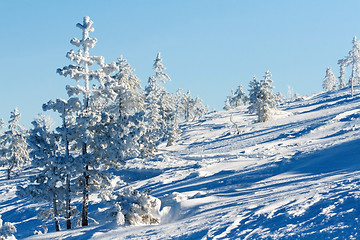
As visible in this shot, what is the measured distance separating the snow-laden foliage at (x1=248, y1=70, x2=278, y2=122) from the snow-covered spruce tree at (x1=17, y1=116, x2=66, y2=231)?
124ft

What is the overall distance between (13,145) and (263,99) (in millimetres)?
36550

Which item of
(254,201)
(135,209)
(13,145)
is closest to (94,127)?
(135,209)

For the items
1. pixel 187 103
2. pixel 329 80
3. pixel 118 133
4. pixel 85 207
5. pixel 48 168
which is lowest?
pixel 85 207

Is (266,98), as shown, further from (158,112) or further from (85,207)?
(85,207)

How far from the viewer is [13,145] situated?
46.2 m

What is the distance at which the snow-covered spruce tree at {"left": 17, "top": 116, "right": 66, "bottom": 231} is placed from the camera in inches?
576

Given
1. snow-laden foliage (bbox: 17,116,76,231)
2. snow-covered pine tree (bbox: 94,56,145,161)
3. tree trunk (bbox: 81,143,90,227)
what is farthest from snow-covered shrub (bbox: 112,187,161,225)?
snow-laden foliage (bbox: 17,116,76,231)

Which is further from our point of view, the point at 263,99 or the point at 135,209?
the point at 263,99

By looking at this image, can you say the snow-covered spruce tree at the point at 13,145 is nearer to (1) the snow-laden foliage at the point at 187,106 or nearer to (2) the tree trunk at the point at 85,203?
(2) the tree trunk at the point at 85,203

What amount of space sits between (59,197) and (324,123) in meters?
26.4

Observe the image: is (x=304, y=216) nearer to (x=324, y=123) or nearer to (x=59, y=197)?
(x=59, y=197)

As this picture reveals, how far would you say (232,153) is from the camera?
1115 inches

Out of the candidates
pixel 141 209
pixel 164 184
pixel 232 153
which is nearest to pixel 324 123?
pixel 232 153

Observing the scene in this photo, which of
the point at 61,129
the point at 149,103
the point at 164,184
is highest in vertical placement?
the point at 149,103
